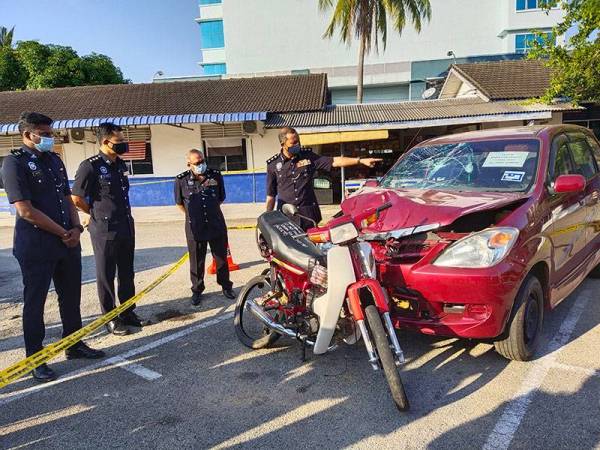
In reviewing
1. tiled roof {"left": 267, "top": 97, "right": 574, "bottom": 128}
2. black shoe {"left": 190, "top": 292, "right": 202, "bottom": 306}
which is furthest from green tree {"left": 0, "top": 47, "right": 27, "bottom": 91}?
black shoe {"left": 190, "top": 292, "right": 202, "bottom": 306}

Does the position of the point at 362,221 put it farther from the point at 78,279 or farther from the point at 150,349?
the point at 78,279

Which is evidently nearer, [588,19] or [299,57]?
[588,19]

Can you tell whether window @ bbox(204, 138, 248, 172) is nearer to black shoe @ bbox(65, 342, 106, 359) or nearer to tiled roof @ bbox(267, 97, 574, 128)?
tiled roof @ bbox(267, 97, 574, 128)

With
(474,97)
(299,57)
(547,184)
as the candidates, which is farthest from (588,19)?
(299,57)

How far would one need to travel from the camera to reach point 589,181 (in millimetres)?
4379

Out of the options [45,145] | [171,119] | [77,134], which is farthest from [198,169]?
[77,134]

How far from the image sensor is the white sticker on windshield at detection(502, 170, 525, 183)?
12.1 feet

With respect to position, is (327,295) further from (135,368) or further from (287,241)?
(135,368)

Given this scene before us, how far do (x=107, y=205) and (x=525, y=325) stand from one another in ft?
12.6

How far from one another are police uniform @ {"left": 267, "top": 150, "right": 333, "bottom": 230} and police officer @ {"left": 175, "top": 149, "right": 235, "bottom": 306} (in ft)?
2.39

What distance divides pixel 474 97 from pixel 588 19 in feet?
18.7

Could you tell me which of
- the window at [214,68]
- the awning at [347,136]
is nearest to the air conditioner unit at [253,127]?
the awning at [347,136]

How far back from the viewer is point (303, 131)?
1316 centimetres

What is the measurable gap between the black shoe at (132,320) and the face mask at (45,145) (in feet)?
6.05
